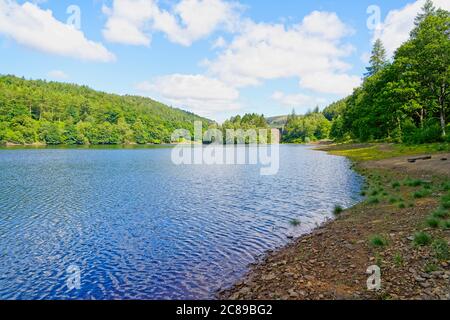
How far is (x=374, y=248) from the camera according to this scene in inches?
464

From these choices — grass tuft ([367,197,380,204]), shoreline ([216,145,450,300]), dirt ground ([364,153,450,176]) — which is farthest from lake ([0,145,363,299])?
dirt ground ([364,153,450,176])

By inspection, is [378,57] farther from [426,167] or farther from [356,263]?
[356,263]

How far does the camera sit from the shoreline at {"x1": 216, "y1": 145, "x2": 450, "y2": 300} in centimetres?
851

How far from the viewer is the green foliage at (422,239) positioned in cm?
1084

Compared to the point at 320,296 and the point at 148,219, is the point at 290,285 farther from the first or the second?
the point at 148,219

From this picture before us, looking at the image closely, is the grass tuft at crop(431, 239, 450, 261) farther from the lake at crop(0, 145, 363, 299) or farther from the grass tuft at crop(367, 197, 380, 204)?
the grass tuft at crop(367, 197, 380, 204)

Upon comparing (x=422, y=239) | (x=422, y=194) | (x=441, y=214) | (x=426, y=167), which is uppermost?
(x=426, y=167)

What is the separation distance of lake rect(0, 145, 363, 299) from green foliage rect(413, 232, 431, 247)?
19.6 feet

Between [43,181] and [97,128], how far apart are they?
16242 cm

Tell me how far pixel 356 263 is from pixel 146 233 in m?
11.6

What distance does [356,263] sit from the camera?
1072cm

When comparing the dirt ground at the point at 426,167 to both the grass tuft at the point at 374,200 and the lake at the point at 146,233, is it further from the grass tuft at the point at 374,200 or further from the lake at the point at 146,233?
the grass tuft at the point at 374,200

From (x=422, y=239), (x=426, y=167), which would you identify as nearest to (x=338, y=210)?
(x=422, y=239)
